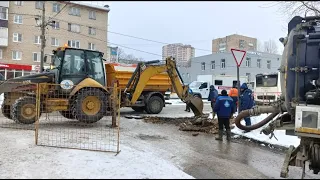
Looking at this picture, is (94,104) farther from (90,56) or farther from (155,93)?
(155,93)

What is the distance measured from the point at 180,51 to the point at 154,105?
123 ft

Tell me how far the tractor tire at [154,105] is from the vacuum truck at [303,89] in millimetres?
10890

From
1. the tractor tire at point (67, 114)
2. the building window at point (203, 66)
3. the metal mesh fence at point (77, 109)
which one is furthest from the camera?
the building window at point (203, 66)

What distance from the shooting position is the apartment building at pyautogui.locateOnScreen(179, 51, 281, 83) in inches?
2016

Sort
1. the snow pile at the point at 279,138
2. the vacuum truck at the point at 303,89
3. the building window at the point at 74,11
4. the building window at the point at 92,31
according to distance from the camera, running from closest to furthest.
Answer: the vacuum truck at the point at 303,89 < the snow pile at the point at 279,138 < the building window at the point at 74,11 < the building window at the point at 92,31

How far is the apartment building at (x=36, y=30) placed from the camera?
43469mm

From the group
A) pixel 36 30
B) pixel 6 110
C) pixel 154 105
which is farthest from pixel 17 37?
pixel 6 110

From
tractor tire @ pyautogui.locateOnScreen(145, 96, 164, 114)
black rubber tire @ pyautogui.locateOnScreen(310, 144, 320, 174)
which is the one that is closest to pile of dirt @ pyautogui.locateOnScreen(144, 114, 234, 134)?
tractor tire @ pyautogui.locateOnScreen(145, 96, 164, 114)

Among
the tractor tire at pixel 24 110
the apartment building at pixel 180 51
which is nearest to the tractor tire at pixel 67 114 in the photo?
the tractor tire at pixel 24 110

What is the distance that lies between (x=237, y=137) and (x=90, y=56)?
19.8 feet

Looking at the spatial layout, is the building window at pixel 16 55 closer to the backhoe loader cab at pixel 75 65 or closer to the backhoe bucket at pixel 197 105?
the backhoe loader cab at pixel 75 65

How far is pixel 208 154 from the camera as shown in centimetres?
783

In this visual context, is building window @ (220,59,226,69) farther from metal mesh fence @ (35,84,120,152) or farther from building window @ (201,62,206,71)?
metal mesh fence @ (35,84,120,152)

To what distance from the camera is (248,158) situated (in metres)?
7.57
